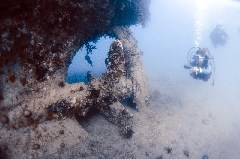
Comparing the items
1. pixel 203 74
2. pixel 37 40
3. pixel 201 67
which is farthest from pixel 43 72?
pixel 201 67

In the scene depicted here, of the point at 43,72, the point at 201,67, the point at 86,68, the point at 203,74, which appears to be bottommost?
the point at 86,68

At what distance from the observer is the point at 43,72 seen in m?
4.05

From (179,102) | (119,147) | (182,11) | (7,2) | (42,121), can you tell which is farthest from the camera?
(182,11)

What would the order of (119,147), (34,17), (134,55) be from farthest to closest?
(134,55) < (119,147) < (34,17)

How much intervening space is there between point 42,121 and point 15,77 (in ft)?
2.83

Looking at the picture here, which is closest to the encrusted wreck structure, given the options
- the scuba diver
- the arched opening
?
the arched opening

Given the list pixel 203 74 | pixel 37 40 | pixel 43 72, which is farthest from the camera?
pixel 203 74

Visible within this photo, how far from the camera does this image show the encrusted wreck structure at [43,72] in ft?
11.6

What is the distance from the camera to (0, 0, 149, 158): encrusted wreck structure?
3.54 m

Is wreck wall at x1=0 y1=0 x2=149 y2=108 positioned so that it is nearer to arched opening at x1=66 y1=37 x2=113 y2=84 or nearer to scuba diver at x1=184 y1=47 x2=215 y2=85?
arched opening at x1=66 y1=37 x2=113 y2=84

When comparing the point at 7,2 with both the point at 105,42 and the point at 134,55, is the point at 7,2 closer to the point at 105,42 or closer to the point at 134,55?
the point at 134,55

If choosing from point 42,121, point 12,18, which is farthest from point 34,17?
point 42,121

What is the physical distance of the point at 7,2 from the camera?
10.8 feet

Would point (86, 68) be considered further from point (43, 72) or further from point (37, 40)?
point (37, 40)
